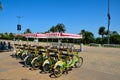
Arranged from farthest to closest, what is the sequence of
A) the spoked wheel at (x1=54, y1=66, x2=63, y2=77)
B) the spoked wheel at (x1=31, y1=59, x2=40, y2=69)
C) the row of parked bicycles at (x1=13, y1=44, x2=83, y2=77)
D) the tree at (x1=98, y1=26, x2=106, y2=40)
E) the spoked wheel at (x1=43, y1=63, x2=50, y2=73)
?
the tree at (x1=98, y1=26, x2=106, y2=40)
the spoked wheel at (x1=31, y1=59, x2=40, y2=69)
the spoked wheel at (x1=43, y1=63, x2=50, y2=73)
the row of parked bicycles at (x1=13, y1=44, x2=83, y2=77)
the spoked wheel at (x1=54, y1=66, x2=63, y2=77)

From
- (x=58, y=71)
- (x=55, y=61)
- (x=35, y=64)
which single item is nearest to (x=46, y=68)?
(x=55, y=61)

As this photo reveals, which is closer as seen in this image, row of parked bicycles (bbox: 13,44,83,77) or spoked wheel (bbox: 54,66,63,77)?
spoked wheel (bbox: 54,66,63,77)

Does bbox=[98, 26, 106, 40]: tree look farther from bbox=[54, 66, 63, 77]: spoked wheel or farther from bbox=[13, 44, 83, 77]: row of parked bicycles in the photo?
bbox=[54, 66, 63, 77]: spoked wheel

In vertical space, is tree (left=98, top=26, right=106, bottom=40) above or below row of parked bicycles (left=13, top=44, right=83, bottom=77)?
above

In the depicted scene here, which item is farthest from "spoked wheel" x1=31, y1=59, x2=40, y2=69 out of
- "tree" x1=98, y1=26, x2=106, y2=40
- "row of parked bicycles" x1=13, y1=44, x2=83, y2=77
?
"tree" x1=98, y1=26, x2=106, y2=40

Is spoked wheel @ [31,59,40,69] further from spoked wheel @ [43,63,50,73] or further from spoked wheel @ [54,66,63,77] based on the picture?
spoked wheel @ [54,66,63,77]

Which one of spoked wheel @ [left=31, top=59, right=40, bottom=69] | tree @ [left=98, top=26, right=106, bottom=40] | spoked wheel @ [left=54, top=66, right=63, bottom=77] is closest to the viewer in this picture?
spoked wheel @ [left=54, top=66, right=63, bottom=77]

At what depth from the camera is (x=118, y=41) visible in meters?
42.5

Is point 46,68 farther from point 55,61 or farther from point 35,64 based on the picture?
point 35,64

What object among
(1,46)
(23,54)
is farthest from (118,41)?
(23,54)

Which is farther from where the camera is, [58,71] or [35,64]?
[35,64]

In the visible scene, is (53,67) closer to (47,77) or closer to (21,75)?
(47,77)

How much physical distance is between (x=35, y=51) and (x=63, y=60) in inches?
95.5

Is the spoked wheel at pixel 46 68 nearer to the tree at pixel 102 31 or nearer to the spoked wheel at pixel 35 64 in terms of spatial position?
the spoked wheel at pixel 35 64
